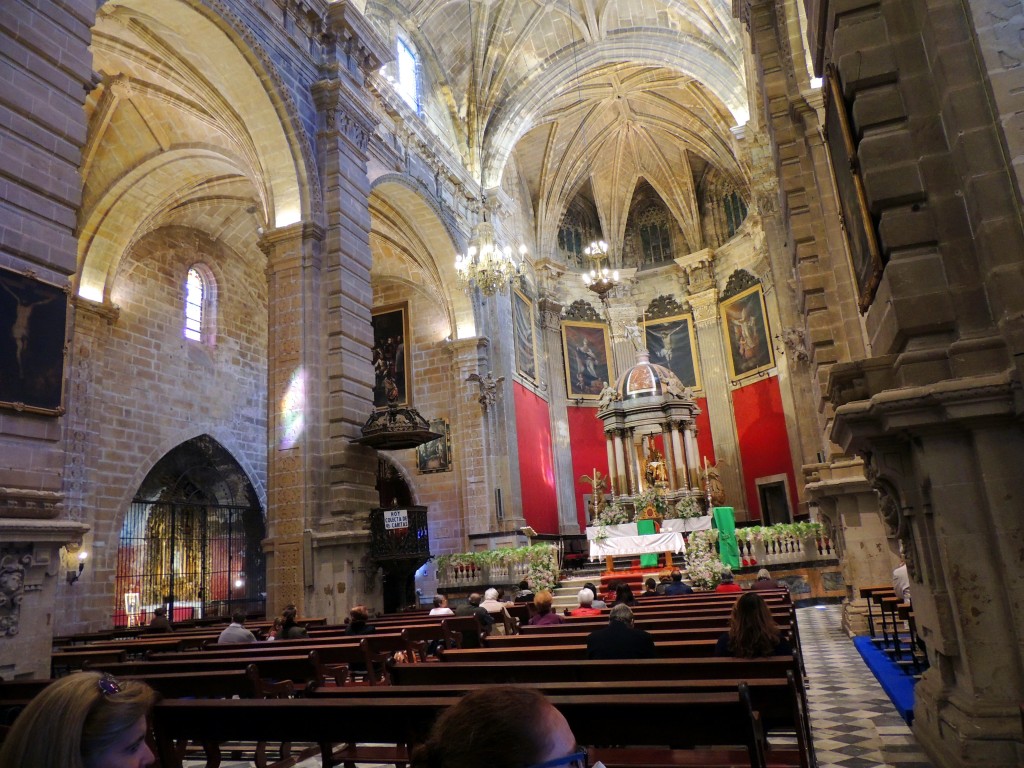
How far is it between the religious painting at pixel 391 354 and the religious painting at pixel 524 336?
314 centimetres

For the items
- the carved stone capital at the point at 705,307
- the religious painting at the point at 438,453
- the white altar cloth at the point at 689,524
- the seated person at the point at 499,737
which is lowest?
the seated person at the point at 499,737

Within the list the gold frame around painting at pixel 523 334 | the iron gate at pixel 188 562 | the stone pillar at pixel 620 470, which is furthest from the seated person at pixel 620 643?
the gold frame around painting at pixel 523 334

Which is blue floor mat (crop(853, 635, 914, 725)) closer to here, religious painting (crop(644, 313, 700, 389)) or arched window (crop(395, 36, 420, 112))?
arched window (crop(395, 36, 420, 112))

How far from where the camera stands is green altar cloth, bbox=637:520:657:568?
15914mm

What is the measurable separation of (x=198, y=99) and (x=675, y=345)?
58.0 feet

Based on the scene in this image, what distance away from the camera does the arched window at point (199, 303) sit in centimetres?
1791

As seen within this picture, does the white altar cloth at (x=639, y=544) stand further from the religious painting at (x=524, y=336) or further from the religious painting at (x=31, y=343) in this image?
the religious painting at (x=31, y=343)

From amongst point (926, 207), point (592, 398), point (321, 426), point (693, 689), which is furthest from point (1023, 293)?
point (592, 398)

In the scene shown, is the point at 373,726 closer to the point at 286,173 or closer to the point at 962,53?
the point at 962,53

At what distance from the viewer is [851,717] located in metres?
5.12

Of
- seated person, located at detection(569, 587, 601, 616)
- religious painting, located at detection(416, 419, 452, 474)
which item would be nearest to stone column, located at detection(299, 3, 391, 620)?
seated person, located at detection(569, 587, 601, 616)

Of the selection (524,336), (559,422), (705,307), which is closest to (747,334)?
(705,307)

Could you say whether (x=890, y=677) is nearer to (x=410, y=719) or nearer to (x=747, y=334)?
(x=410, y=719)

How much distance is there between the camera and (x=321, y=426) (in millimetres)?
11031
